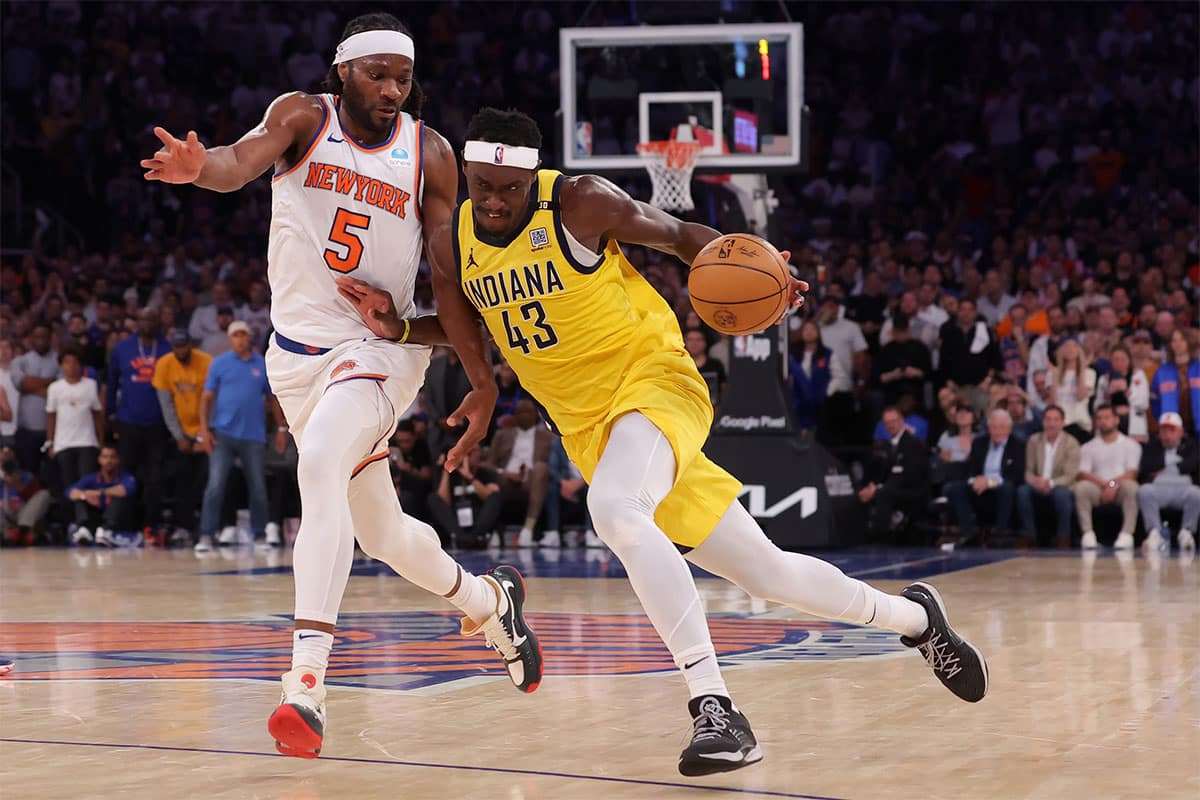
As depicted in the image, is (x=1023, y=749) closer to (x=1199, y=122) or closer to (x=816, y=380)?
(x=816, y=380)

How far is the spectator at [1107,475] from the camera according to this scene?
13.1 metres

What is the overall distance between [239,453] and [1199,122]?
11742 mm

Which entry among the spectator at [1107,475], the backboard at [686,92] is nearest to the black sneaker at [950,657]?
the backboard at [686,92]

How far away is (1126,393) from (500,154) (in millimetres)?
9928

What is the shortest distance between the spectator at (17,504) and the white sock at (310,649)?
1106 cm

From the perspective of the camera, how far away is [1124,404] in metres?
13.4

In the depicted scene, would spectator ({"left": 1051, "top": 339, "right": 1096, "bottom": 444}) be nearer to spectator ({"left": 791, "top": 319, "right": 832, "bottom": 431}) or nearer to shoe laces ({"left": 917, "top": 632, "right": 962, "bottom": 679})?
spectator ({"left": 791, "top": 319, "right": 832, "bottom": 431})

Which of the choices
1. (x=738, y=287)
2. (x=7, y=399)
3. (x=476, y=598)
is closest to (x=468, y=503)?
(x=7, y=399)

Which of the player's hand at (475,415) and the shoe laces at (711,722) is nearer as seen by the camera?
the shoe laces at (711,722)

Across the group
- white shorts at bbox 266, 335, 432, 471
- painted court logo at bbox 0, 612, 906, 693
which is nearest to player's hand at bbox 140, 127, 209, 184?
white shorts at bbox 266, 335, 432, 471

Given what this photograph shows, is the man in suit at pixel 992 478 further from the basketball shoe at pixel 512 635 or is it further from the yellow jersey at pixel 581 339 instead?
the yellow jersey at pixel 581 339

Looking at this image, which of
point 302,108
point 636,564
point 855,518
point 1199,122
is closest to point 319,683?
point 636,564

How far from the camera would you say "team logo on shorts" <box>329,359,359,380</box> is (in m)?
5.13

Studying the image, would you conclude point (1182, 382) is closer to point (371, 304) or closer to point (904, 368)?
point (904, 368)
